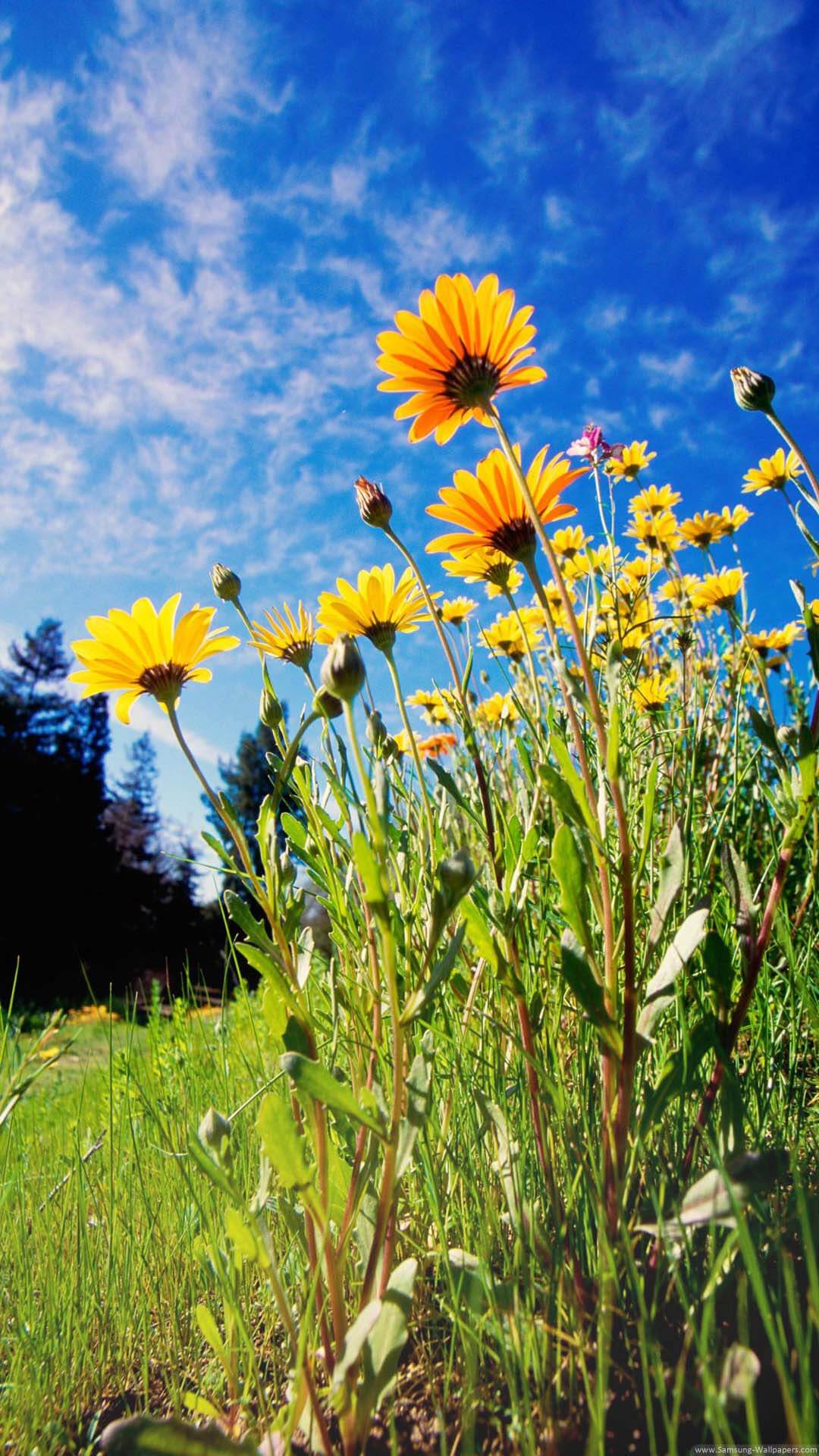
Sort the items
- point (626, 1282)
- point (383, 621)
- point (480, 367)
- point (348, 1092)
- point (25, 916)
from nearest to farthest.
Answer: point (348, 1092)
point (626, 1282)
point (480, 367)
point (383, 621)
point (25, 916)

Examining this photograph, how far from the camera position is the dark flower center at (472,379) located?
997 millimetres

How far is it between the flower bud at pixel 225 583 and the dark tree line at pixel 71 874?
14.9 meters

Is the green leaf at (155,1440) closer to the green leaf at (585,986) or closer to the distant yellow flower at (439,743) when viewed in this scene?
the green leaf at (585,986)

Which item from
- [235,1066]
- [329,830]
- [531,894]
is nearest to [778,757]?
[329,830]

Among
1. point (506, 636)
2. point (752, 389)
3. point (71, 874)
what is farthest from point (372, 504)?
point (71, 874)

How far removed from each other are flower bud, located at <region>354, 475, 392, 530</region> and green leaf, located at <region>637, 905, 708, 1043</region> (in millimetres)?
696

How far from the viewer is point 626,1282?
87cm

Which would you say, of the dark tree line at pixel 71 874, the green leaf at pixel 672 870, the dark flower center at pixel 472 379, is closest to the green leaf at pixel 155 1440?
the green leaf at pixel 672 870

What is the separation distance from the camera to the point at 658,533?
268cm

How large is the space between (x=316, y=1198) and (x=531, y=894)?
3.70 feet

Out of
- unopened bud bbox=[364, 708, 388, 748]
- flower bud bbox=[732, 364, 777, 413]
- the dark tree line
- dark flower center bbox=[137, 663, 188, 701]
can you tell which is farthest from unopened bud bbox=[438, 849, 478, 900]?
the dark tree line

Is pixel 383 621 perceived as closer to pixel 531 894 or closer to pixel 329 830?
pixel 329 830

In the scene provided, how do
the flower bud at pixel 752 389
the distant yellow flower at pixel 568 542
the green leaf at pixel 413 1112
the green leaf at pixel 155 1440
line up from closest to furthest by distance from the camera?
the green leaf at pixel 155 1440
the green leaf at pixel 413 1112
the flower bud at pixel 752 389
the distant yellow flower at pixel 568 542

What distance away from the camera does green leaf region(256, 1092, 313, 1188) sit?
0.70 m
